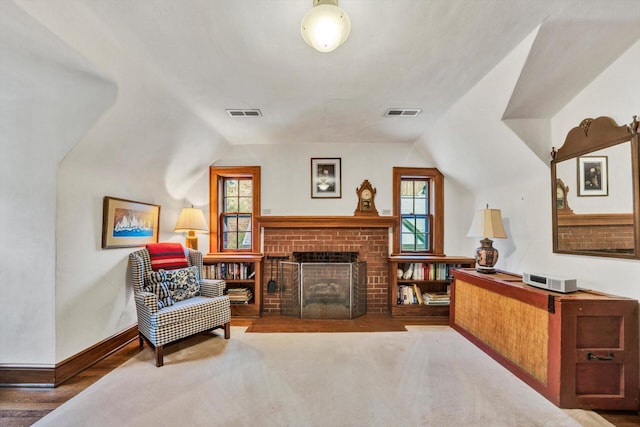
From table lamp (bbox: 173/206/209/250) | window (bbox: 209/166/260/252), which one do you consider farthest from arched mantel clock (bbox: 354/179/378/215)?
table lamp (bbox: 173/206/209/250)

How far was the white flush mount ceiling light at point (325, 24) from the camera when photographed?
134 cm

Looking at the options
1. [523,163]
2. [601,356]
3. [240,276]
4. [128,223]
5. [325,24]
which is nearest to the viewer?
[325,24]

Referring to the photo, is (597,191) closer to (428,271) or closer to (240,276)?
(428,271)

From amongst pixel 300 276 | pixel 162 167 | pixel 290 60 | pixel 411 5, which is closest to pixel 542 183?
pixel 411 5

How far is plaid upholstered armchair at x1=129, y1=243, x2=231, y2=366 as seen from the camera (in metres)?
2.45

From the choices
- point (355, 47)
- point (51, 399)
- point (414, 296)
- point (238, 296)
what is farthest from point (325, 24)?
point (414, 296)

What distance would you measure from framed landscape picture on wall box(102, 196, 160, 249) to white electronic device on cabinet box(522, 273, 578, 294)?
12.6 ft

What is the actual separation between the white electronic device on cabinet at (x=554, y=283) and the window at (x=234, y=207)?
326 cm

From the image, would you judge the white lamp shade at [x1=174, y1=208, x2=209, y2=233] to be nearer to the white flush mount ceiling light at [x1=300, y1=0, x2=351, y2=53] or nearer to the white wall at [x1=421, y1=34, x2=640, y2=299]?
the white flush mount ceiling light at [x1=300, y1=0, x2=351, y2=53]

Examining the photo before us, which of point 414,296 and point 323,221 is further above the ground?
point 323,221

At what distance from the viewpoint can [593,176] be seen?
2115 millimetres

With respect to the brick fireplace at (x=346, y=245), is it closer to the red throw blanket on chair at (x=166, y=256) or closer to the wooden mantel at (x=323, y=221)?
the wooden mantel at (x=323, y=221)

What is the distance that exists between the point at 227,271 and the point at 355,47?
3132mm

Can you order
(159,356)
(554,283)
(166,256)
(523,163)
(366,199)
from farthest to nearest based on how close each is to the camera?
(366,199) < (166,256) < (523,163) < (159,356) < (554,283)
